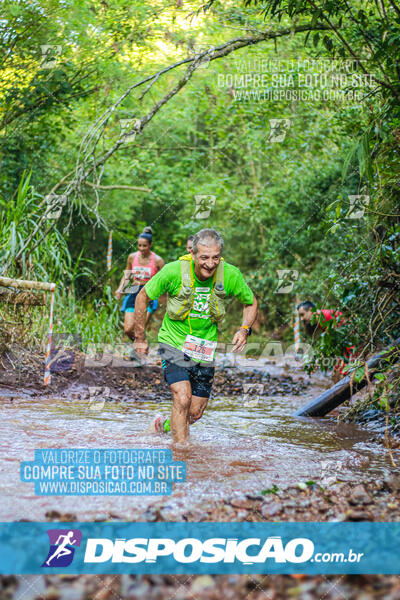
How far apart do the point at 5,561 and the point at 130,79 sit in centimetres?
1512

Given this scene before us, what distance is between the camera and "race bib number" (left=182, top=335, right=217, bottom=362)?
18.8 ft

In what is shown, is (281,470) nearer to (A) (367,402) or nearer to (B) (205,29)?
(A) (367,402)

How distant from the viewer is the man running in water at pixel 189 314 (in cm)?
558

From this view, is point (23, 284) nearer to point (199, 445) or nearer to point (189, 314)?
point (189, 314)

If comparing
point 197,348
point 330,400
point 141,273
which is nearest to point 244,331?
point 197,348

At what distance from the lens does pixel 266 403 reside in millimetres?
9383

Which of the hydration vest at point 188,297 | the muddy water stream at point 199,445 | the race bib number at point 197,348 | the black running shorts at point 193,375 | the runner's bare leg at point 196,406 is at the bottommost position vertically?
the muddy water stream at point 199,445

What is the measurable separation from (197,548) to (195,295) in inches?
108

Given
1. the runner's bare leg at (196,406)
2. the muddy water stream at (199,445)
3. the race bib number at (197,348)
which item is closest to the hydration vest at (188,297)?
→ the race bib number at (197,348)

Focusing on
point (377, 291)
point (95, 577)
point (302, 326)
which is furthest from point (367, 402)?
point (302, 326)

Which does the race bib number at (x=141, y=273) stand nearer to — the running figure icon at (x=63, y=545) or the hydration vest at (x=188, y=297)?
the hydration vest at (x=188, y=297)

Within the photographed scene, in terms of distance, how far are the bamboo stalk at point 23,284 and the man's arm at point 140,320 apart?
3.23 meters

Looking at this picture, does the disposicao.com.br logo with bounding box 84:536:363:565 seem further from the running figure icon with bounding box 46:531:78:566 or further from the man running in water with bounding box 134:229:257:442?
the man running in water with bounding box 134:229:257:442

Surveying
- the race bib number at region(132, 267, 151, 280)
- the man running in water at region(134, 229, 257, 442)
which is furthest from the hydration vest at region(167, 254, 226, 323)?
the race bib number at region(132, 267, 151, 280)
